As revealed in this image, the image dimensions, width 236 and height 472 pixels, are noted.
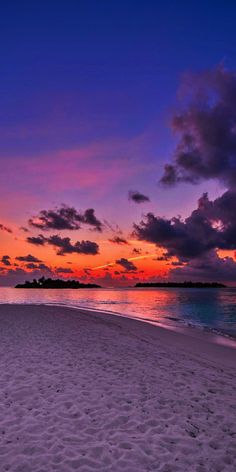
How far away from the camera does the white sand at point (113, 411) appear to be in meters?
6.70

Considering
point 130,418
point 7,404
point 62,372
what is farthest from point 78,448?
point 62,372

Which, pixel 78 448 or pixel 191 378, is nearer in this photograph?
pixel 78 448

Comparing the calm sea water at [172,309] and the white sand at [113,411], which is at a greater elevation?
the white sand at [113,411]

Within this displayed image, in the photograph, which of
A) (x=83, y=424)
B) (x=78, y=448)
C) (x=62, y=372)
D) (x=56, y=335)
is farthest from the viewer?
(x=56, y=335)

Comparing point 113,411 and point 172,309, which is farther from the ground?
point 113,411

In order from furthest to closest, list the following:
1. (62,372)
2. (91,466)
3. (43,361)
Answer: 1. (43,361)
2. (62,372)
3. (91,466)

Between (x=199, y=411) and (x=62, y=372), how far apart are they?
17.6ft

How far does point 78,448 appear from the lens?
23.1 feet

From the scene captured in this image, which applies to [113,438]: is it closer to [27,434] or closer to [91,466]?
[91,466]

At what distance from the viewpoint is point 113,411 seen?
892 centimetres

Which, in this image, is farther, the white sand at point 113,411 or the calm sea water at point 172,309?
the calm sea water at point 172,309

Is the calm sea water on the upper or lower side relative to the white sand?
lower

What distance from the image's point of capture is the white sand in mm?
6695

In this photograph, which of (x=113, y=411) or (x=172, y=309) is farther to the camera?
(x=172, y=309)
